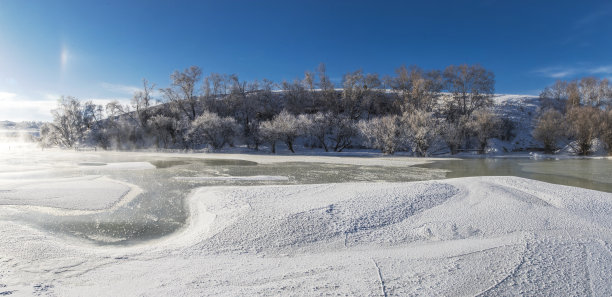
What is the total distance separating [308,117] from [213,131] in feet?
55.0

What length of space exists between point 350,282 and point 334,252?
65.6 inches

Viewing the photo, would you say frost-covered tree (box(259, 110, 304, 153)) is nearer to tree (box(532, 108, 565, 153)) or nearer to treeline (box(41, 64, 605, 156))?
treeline (box(41, 64, 605, 156))

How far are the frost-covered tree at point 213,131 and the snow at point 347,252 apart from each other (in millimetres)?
39341

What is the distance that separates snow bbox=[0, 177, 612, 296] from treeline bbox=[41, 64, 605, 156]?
3393cm

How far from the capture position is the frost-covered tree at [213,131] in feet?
159

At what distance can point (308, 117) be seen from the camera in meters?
53.0

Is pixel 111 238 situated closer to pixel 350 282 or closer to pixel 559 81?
pixel 350 282

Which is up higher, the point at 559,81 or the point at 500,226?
the point at 559,81

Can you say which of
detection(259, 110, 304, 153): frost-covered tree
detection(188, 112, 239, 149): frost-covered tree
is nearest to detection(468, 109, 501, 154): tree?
detection(259, 110, 304, 153): frost-covered tree

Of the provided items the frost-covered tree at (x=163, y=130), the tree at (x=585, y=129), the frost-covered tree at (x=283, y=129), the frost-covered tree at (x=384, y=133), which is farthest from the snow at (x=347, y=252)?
the frost-covered tree at (x=163, y=130)

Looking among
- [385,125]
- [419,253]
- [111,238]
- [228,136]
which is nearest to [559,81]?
[385,125]

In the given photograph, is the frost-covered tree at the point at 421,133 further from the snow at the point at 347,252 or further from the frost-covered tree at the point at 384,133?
the snow at the point at 347,252

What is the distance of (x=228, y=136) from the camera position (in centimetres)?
5050

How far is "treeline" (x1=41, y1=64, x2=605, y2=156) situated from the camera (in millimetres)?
45031
